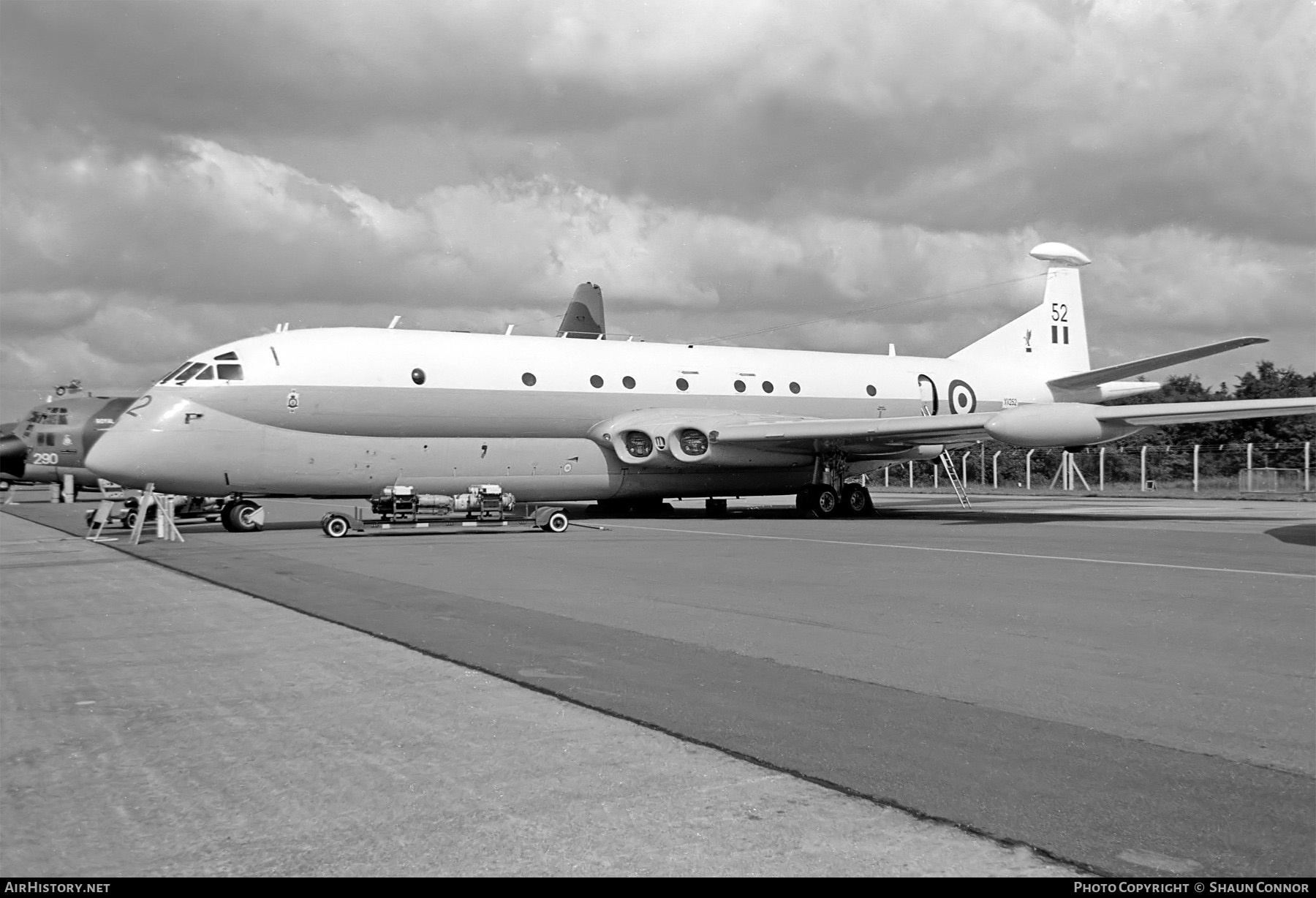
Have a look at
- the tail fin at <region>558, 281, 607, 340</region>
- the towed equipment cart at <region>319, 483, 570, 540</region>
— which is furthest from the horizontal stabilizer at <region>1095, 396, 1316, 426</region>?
the tail fin at <region>558, 281, 607, 340</region>

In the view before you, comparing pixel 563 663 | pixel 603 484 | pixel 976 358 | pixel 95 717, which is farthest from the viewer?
pixel 976 358

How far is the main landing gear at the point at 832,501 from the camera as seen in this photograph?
23.4 meters

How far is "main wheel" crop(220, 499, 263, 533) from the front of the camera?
19094 millimetres

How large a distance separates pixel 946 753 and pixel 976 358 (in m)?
25.5

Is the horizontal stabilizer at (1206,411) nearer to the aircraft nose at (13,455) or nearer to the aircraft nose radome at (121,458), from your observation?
the aircraft nose radome at (121,458)

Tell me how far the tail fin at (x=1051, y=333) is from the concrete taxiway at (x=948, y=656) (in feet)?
45.0

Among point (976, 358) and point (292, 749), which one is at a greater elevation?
point (976, 358)

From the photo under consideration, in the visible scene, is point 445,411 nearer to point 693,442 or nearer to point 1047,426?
point 693,442

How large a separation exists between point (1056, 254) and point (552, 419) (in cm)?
1585

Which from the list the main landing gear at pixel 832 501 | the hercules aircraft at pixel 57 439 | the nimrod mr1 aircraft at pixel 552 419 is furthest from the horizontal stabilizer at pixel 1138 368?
the hercules aircraft at pixel 57 439

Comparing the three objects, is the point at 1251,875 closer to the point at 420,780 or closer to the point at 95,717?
the point at 420,780

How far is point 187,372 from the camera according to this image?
1817 cm
